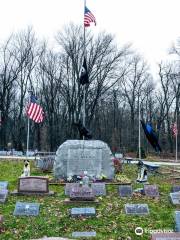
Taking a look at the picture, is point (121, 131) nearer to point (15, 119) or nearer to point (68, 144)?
point (15, 119)

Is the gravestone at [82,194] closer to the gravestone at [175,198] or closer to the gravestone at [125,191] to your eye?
the gravestone at [125,191]

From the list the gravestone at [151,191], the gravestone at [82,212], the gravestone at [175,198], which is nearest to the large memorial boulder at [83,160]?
the gravestone at [151,191]

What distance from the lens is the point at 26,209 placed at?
49.6ft

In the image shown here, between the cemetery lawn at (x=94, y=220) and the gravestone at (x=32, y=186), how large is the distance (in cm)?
35

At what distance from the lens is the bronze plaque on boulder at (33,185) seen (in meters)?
18.1

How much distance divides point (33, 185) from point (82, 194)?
8.03ft

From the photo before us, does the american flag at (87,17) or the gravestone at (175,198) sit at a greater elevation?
the american flag at (87,17)

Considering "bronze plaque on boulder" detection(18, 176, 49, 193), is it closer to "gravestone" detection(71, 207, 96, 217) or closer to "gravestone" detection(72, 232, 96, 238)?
"gravestone" detection(71, 207, 96, 217)

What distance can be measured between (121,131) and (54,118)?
450 inches

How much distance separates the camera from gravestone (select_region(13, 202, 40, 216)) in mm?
14938

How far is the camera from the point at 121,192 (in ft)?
59.2

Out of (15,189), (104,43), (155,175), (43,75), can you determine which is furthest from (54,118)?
(15,189)

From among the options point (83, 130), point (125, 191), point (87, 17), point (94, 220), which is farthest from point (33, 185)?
point (87, 17)

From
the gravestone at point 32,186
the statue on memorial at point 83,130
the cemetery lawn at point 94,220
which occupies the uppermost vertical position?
the statue on memorial at point 83,130
